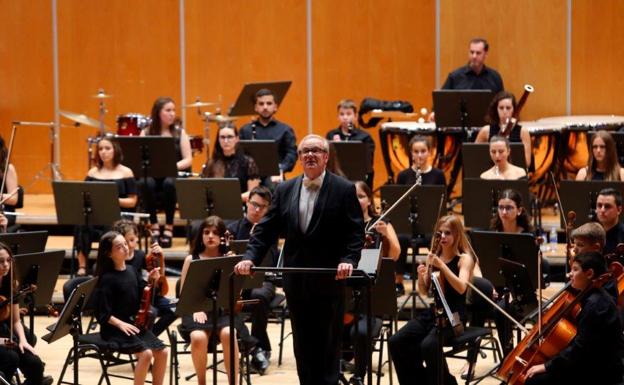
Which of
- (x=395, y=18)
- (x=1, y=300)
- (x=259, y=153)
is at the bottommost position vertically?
(x=1, y=300)

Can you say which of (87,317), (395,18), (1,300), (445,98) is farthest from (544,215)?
(1,300)

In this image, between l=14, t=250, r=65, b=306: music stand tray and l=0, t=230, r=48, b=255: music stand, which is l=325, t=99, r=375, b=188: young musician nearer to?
l=0, t=230, r=48, b=255: music stand

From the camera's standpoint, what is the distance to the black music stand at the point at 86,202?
8070mm

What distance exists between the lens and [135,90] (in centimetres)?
1181

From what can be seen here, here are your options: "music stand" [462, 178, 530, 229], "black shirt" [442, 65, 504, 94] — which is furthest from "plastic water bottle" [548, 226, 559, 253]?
"black shirt" [442, 65, 504, 94]

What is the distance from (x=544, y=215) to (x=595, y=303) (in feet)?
15.1

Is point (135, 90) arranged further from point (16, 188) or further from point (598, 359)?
point (598, 359)

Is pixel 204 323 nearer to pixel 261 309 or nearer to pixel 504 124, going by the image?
pixel 261 309

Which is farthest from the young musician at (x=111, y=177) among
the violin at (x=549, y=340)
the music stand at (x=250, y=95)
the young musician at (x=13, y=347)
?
the violin at (x=549, y=340)

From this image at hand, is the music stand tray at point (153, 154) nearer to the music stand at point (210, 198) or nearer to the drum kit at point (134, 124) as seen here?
the music stand at point (210, 198)

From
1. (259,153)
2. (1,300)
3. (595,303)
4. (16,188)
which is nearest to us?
(595,303)

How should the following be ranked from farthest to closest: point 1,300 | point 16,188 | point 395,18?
point 395,18 < point 16,188 < point 1,300

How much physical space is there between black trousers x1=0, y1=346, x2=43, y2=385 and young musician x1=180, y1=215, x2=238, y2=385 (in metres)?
0.82

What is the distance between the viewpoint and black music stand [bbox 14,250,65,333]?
614cm
